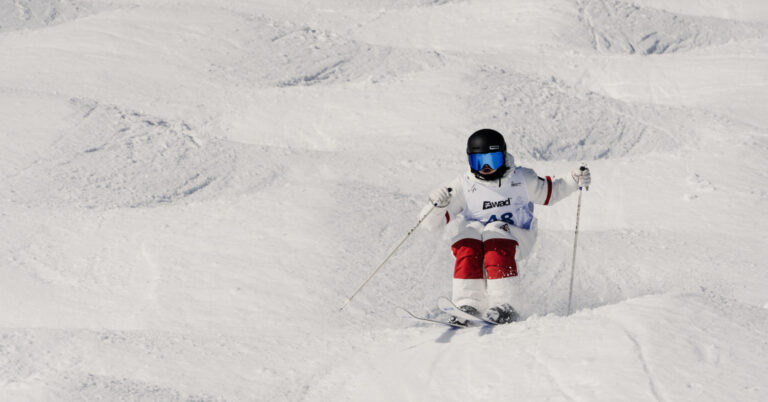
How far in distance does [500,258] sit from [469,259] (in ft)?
0.63

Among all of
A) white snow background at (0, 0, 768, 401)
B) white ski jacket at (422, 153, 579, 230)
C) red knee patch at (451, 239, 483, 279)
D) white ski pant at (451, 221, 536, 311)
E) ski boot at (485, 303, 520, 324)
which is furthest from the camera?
white ski jacket at (422, 153, 579, 230)

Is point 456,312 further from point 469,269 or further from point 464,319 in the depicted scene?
point 469,269

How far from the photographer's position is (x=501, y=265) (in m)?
4.66

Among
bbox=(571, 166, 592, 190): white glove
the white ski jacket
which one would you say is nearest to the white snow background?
the white ski jacket

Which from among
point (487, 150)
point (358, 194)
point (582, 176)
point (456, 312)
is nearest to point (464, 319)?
point (456, 312)

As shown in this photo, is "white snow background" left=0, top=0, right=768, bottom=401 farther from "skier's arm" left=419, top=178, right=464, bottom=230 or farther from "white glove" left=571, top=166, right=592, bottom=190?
"white glove" left=571, top=166, right=592, bottom=190

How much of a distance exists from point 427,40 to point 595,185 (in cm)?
337

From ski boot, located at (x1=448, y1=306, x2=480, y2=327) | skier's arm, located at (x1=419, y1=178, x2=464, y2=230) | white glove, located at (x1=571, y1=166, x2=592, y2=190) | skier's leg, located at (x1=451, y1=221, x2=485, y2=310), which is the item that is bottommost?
ski boot, located at (x1=448, y1=306, x2=480, y2=327)

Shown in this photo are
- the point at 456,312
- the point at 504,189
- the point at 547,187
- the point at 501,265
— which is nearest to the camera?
the point at 456,312

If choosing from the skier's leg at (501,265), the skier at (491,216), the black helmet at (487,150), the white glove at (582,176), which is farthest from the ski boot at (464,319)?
the white glove at (582,176)

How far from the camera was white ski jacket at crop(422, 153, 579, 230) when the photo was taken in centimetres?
489

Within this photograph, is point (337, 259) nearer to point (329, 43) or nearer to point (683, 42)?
point (329, 43)

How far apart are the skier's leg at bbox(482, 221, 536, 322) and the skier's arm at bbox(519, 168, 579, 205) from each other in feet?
0.90

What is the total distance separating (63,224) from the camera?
5898 mm
